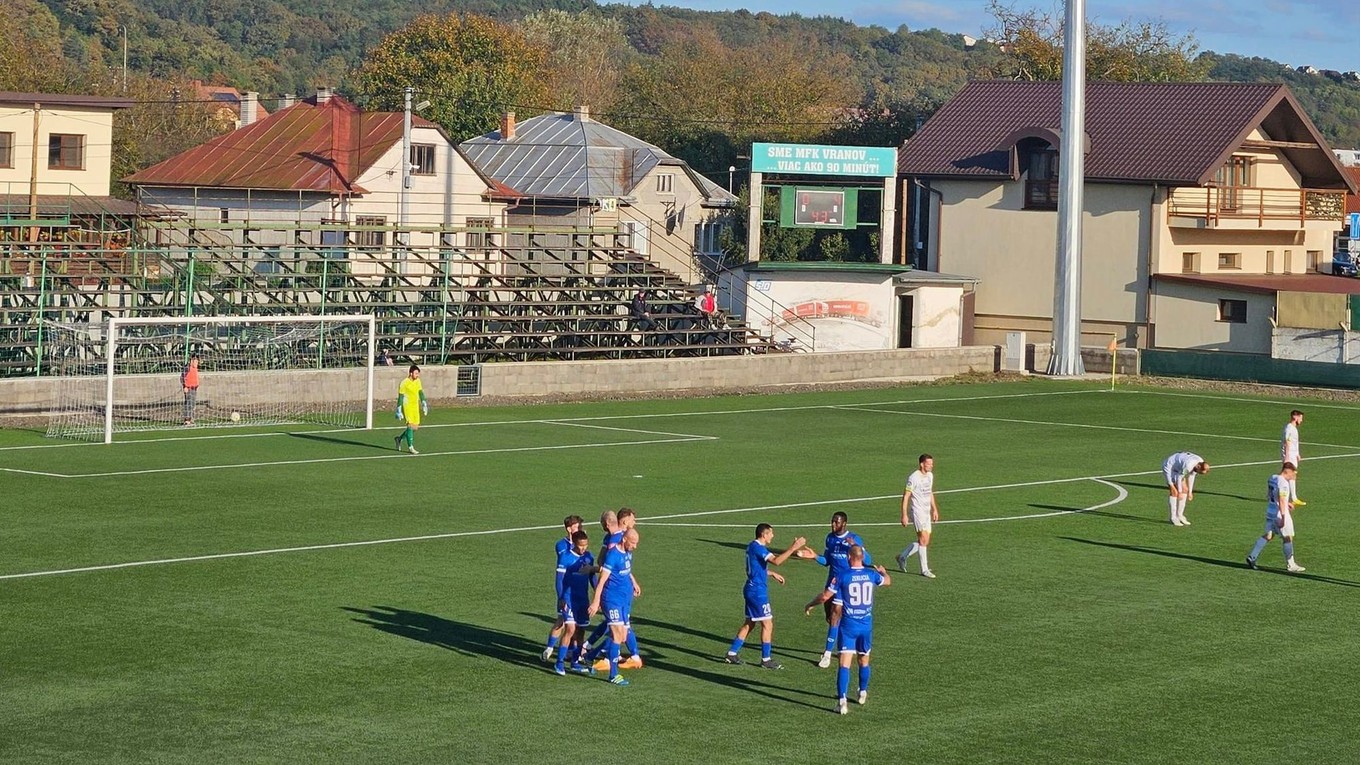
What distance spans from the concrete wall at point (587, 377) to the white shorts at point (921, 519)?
19.7 meters

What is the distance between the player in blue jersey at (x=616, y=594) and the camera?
16.4 meters

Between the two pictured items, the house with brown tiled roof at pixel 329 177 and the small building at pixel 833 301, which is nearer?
the small building at pixel 833 301

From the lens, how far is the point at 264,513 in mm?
26500

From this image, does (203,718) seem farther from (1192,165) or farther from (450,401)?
(1192,165)

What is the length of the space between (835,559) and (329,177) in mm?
56267

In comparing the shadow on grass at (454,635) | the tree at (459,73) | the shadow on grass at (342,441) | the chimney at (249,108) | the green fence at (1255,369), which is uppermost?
the tree at (459,73)

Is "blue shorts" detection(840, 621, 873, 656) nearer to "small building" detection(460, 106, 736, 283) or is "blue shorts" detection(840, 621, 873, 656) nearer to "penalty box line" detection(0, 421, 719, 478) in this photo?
"penalty box line" detection(0, 421, 719, 478)

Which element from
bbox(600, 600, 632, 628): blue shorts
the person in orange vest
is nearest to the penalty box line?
the person in orange vest

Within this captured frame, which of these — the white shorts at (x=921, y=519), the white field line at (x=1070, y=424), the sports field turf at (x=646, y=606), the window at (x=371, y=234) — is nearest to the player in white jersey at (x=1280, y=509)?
the sports field turf at (x=646, y=606)

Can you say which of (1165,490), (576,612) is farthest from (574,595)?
(1165,490)

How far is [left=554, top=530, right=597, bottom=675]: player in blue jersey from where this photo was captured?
1673 cm

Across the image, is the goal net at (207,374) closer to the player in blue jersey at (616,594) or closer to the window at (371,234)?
the window at (371,234)

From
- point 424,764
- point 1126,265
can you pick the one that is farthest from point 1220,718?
point 1126,265

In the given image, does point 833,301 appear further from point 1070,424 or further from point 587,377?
point 1070,424
